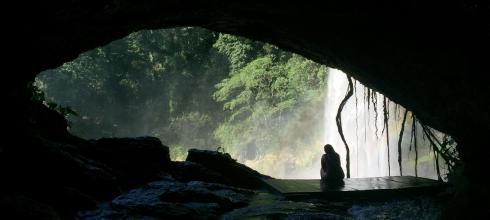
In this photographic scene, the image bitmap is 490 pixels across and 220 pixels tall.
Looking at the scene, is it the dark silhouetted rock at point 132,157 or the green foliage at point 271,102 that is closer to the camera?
the dark silhouetted rock at point 132,157

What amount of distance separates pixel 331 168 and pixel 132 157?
4384mm

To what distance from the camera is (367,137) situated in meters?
26.2

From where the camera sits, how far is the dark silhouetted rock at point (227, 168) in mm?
10117

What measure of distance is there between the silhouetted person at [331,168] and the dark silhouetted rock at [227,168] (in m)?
1.50

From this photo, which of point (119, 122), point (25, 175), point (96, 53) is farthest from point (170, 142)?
point (25, 175)

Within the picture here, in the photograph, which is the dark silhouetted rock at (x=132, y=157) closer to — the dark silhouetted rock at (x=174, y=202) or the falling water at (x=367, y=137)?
the dark silhouetted rock at (x=174, y=202)

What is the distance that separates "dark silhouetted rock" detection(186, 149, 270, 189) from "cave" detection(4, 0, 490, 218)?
166 inches

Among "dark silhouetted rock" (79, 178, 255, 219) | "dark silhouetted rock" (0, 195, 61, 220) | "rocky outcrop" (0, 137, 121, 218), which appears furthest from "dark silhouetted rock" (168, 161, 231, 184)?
"dark silhouetted rock" (0, 195, 61, 220)

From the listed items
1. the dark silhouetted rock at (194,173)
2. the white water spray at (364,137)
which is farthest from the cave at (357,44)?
A: the white water spray at (364,137)

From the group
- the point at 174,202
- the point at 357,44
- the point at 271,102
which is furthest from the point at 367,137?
the point at 357,44

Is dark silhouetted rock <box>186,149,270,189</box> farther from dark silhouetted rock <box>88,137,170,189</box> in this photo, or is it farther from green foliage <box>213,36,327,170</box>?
green foliage <box>213,36,327,170</box>

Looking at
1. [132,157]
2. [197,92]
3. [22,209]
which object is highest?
[197,92]

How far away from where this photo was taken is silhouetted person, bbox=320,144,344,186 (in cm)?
945

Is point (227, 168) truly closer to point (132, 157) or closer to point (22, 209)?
point (132, 157)
